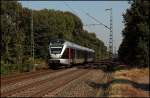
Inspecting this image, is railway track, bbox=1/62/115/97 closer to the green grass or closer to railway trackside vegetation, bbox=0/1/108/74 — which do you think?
the green grass

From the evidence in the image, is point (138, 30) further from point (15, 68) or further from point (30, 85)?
point (30, 85)

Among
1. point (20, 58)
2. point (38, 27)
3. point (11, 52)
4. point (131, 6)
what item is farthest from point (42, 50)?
point (131, 6)

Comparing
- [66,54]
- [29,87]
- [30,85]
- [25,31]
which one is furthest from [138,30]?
[25,31]

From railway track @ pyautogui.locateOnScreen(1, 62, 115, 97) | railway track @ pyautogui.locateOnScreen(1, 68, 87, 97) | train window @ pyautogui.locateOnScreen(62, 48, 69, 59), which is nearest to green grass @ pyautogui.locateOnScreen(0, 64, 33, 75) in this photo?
train window @ pyautogui.locateOnScreen(62, 48, 69, 59)

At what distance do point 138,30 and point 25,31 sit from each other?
158 ft

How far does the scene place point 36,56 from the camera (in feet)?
265

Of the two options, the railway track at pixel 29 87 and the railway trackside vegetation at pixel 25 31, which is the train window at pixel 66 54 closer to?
the railway trackside vegetation at pixel 25 31

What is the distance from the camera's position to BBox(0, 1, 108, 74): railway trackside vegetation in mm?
55081

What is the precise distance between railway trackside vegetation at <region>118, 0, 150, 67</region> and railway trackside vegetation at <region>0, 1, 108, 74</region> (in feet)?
35.7

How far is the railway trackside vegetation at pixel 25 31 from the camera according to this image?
181 ft

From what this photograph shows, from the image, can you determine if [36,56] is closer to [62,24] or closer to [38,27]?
[38,27]

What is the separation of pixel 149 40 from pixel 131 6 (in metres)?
10.3

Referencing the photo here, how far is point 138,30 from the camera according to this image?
38219 mm

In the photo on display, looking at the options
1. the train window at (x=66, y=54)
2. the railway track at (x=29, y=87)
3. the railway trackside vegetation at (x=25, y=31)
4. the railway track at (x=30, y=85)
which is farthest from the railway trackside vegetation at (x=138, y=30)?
the railway trackside vegetation at (x=25, y=31)
